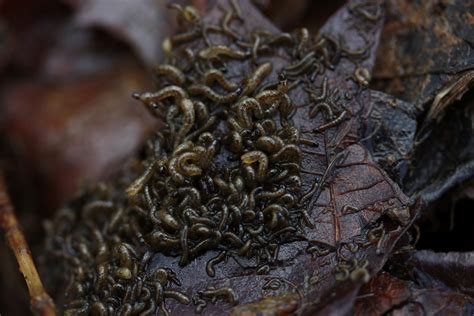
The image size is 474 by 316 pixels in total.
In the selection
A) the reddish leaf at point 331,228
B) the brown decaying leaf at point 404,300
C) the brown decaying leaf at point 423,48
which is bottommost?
the brown decaying leaf at point 404,300

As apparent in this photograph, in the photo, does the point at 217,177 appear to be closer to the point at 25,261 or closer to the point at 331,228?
the point at 331,228

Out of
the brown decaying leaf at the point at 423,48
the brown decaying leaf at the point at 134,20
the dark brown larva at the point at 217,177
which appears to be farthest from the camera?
the brown decaying leaf at the point at 134,20

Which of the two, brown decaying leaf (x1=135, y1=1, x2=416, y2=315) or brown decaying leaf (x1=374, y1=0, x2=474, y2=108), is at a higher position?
brown decaying leaf (x1=374, y1=0, x2=474, y2=108)

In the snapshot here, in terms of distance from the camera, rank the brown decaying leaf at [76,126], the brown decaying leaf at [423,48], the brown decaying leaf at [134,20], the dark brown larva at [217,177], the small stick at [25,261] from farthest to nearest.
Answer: the brown decaying leaf at [134,20] < the brown decaying leaf at [76,126] < the brown decaying leaf at [423,48] < the dark brown larva at [217,177] < the small stick at [25,261]

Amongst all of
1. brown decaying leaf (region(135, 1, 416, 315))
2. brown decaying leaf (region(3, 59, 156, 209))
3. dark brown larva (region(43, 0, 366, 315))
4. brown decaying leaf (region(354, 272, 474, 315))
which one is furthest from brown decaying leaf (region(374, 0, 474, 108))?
brown decaying leaf (region(3, 59, 156, 209))

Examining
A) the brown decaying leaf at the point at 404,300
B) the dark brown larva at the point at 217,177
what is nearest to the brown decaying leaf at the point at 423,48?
the dark brown larva at the point at 217,177

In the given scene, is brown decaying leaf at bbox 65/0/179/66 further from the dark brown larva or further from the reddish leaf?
the reddish leaf

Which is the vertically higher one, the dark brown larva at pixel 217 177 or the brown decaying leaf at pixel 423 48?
the brown decaying leaf at pixel 423 48

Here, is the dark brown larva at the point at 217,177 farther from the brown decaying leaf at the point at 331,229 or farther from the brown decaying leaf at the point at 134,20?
the brown decaying leaf at the point at 134,20

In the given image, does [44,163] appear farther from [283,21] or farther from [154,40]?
[283,21]
